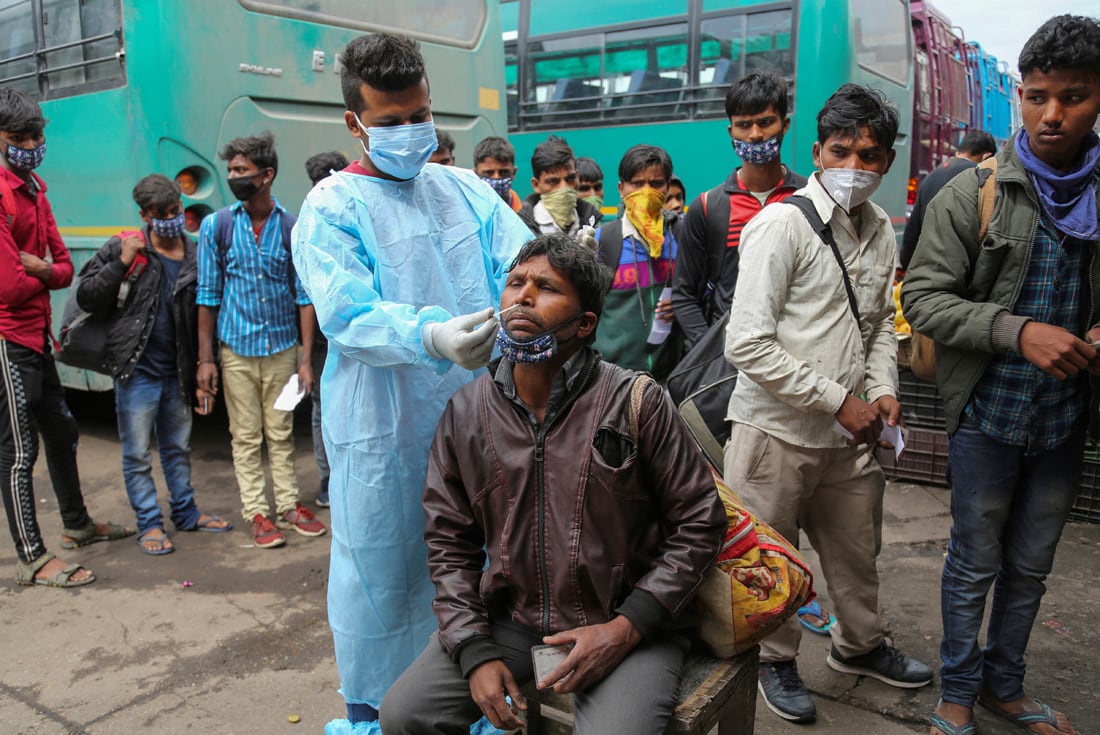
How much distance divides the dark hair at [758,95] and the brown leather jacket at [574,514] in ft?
5.00

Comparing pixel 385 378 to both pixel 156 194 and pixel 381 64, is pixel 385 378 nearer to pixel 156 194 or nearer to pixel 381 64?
pixel 381 64

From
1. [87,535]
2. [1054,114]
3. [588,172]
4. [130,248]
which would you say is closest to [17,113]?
[130,248]

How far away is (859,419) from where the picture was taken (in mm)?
2469

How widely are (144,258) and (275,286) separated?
2.12 ft

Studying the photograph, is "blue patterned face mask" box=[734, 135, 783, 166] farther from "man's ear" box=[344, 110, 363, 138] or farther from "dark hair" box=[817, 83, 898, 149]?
"man's ear" box=[344, 110, 363, 138]

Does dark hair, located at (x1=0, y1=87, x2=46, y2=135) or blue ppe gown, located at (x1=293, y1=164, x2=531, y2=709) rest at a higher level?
dark hair, located at (x1=0, y1=87, x2=46, y2=135)

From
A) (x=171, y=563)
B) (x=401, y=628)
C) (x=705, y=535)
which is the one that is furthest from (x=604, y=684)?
(x=171, y=563)

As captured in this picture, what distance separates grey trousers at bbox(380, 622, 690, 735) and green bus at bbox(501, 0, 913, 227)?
658cm

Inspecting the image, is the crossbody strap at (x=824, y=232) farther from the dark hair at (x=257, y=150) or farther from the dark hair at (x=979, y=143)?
the dark hair at (x=979, y=143)

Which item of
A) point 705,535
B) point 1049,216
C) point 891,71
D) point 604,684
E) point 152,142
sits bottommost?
point 604,684

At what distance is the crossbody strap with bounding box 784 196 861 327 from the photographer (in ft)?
8.46

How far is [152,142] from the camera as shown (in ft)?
16.5

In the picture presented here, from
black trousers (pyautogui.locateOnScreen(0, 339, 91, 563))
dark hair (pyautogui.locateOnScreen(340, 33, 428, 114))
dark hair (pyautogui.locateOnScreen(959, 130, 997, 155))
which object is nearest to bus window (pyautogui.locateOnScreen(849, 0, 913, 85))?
dark hair (pyautogui.locateOnScreen(959, 130, 997, 155))

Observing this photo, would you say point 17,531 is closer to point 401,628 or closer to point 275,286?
point 275,286
